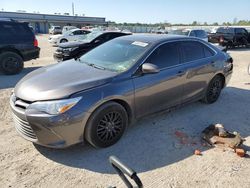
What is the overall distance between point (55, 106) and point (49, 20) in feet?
206

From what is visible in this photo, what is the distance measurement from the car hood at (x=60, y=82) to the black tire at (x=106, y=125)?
0.39m

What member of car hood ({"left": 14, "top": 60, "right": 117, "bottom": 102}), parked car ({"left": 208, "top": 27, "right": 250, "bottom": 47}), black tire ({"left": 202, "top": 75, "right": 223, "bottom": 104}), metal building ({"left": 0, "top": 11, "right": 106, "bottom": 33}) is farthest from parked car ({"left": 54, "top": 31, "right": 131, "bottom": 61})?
metal building ({"left": 0, "top": 11, "right": 106, "bottom": 33})

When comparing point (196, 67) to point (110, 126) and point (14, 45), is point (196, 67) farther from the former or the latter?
point (14, 45)

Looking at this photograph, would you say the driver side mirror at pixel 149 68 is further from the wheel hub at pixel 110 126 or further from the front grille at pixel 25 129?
the front grille at pixel 25 129

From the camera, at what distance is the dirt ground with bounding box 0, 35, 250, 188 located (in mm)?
3156

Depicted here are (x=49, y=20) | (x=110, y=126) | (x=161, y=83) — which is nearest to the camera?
(x=110, y=126)

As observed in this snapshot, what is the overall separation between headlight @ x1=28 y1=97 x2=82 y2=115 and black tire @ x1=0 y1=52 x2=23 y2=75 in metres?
6.75

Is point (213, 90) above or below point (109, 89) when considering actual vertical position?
below

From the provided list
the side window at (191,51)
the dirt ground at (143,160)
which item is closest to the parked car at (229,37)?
the side window at (191,51)

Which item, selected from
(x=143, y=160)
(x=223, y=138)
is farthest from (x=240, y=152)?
(x=143, y=160)

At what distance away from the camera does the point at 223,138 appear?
13.3 ft

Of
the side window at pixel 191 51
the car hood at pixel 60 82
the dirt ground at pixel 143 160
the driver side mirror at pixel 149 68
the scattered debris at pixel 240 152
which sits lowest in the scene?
the dirt ground at pixel 143 160

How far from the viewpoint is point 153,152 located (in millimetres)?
3801

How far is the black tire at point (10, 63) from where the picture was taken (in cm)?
920
